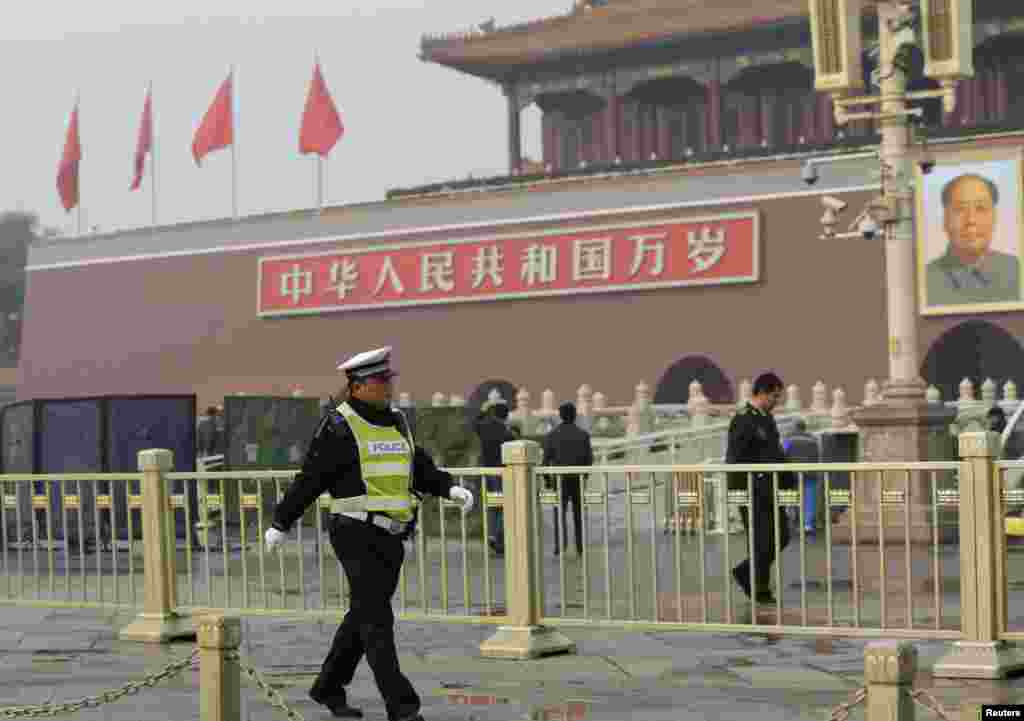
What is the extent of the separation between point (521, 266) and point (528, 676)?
28.1 meters

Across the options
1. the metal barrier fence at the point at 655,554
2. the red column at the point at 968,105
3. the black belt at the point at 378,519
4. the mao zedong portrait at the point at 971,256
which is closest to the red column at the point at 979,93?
the red column at the point at 968,105

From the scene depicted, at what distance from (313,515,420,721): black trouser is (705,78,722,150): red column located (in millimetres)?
32694

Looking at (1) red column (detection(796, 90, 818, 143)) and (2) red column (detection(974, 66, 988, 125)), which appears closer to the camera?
(2) red column (detection(974, 66, 988, 125))

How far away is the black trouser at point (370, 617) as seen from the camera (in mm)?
7496

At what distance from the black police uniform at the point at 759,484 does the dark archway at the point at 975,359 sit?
21.5m

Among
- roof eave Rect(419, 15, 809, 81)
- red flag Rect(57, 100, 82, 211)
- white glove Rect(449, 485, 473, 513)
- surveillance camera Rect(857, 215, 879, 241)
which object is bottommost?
white glove Rect(449, 485, 473, 513)

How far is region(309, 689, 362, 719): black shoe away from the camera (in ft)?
26.0

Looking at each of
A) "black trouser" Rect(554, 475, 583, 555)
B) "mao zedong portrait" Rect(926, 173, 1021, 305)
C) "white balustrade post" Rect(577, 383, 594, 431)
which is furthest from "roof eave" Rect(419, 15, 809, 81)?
"black trouser" Rect(554, 475, 583, 555)

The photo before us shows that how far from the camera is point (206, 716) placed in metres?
6.67

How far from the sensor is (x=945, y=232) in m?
31.4

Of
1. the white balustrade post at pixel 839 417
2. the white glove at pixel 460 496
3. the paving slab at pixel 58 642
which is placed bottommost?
the paving slab at pixel 58 642

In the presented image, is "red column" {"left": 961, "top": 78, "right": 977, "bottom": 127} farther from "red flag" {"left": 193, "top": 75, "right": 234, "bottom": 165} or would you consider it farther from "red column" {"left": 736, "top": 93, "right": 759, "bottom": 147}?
"red flag" {"left": 193, "top": 75, "right": 234, "bottom": 165}

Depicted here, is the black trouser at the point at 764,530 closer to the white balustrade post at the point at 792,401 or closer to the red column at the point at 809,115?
the white balustrade post at the point at 792,401

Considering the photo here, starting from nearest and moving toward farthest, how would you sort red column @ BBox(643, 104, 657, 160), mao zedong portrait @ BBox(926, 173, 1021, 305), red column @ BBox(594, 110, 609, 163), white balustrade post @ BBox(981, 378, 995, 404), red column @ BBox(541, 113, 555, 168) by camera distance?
white balustrade post @ BBox(981, 378, 995, 404) < mao zedong portrait @ BBox(926, 173, 1021, 305) < red column @ BBox(643, 104, 657, 160) < red column @ BBox(594, 110, 609, 163) < red column @ BBox(541, 113, 555, 168)
